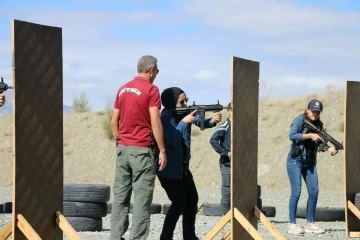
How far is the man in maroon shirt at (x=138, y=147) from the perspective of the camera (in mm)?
9688

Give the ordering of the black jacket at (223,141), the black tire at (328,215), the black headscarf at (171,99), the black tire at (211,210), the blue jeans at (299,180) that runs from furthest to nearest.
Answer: the black tire at (211,210)
the black tire at (328,215)
the black jacket at (223,141)
the blue jeans at (299,180)
the black headscarf at (171,99)

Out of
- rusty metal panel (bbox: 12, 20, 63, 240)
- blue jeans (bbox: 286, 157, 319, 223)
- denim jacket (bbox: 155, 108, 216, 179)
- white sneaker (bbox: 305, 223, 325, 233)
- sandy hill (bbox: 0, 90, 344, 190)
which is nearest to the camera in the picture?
rusty metal panel (bbox: 12, 20, 63, 240)

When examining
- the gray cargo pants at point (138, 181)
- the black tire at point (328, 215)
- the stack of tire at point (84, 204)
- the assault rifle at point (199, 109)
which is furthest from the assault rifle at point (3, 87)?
the black tire at point (328, 215)

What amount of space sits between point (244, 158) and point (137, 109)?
1550 mm

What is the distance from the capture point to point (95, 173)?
128ft

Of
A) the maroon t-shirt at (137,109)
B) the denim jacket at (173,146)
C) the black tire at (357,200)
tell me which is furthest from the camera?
the black tire at (357,200)

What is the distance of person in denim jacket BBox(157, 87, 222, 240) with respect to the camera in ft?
34.4

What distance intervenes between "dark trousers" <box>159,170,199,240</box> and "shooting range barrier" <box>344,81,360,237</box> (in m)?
2.80

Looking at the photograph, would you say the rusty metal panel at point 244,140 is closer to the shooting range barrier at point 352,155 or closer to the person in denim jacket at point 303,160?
the shooting range barrier at point 352,155

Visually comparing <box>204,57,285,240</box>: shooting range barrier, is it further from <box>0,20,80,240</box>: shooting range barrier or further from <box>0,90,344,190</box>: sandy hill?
<box>0,90,344,190</box>: sandy hill

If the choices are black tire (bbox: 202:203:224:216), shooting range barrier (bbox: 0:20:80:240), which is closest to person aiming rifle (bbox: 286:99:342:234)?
black tire (bbox: 202:203:224:216)

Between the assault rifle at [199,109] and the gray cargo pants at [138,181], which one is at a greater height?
the assault rifle at [199,109]

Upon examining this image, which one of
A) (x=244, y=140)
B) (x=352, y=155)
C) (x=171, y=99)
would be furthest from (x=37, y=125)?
(x=352, y=155)

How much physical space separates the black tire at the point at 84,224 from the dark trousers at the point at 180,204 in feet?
9.36
